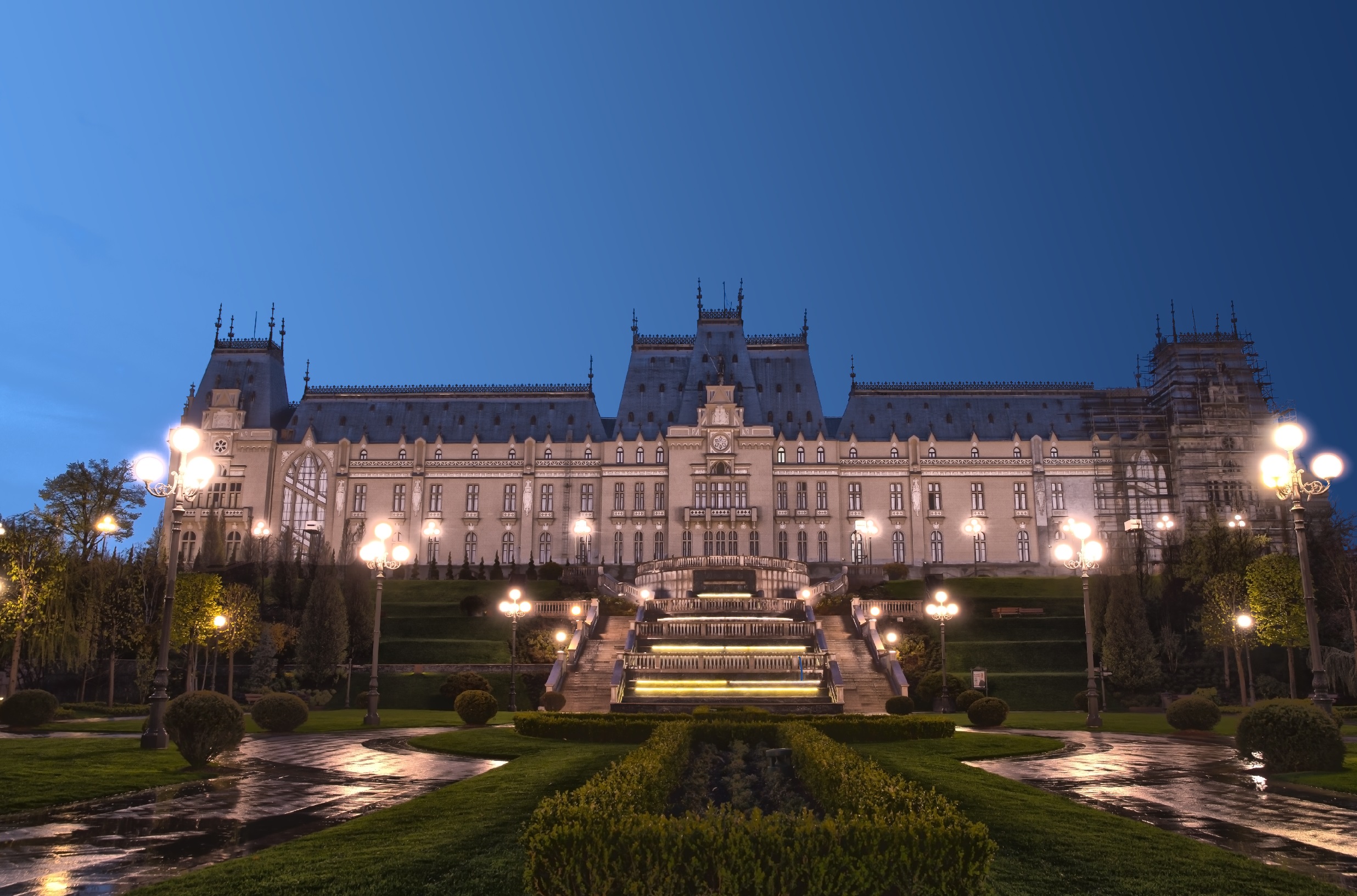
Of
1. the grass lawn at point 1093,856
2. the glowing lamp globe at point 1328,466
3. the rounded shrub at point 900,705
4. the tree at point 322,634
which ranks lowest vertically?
the rounded shrub at point 900,705

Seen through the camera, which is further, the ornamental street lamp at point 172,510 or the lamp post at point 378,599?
the lamp post at point 378,599

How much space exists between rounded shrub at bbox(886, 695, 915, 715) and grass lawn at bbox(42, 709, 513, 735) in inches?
564

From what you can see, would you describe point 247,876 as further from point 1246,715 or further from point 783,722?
point 1246,715

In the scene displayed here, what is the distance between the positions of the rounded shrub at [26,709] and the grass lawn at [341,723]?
0.48 m

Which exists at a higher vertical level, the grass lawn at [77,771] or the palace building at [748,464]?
the palace building at [748,464]

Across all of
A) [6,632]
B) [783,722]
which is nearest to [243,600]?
[6,632]

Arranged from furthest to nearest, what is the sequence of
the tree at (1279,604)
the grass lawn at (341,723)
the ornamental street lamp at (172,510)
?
the tree at (1279,604) → the grass lawn at (341,723) → the ornamental street lamp at (172,510)

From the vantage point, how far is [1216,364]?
8819 cm

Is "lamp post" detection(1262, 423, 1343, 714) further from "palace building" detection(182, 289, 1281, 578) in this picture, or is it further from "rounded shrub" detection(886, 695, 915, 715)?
"palace building" detection(182, 289, 1281, 578)

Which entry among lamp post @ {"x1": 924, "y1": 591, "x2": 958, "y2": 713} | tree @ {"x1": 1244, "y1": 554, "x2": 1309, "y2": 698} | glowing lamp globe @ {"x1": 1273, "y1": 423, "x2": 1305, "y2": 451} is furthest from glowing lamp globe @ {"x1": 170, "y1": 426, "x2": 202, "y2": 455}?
tree @ {"x1": 1244, "y1": 554, "x2": 1309, "y2": 698}

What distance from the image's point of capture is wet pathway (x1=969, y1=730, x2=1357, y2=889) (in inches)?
538

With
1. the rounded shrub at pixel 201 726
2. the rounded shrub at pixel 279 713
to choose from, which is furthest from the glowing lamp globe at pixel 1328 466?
the rounded shrub at pixel 279 713

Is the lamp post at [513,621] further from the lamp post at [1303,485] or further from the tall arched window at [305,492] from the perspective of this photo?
the tall arched window at [305,492]

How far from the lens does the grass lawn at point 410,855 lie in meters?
10.7
